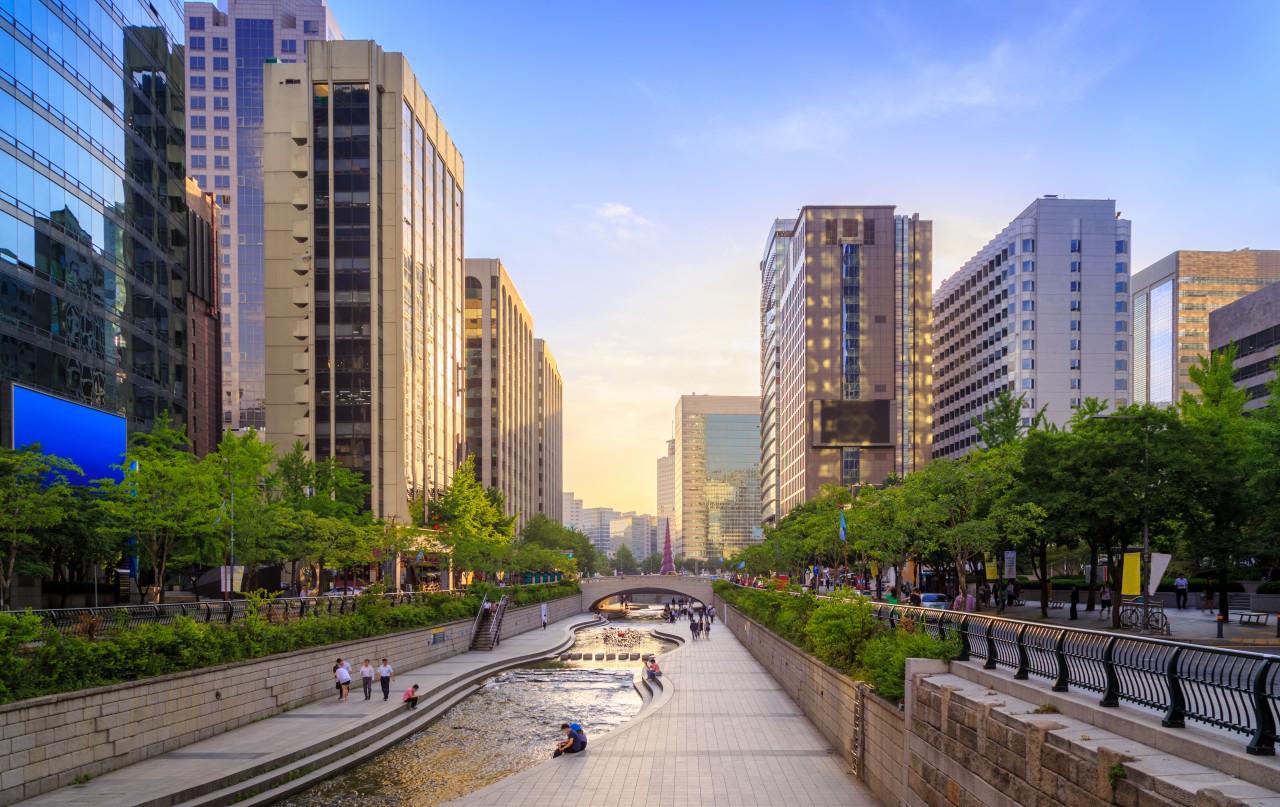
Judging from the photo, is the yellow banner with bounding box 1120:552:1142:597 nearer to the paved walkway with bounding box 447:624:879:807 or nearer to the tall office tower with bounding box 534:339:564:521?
the paved walkway with bounding box 447:624:879:807

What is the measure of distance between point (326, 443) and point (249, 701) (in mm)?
52947

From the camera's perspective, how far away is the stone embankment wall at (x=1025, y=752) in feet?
25.4

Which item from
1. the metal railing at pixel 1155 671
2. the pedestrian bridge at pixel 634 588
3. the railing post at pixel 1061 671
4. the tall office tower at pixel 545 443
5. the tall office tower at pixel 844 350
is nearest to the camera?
the metal railing at pixel 1155 671

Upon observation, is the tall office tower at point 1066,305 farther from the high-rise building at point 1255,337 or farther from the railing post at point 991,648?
the railing post at point 991,648

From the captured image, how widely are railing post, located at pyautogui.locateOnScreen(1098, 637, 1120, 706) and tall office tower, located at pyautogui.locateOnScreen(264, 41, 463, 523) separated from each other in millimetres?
69896

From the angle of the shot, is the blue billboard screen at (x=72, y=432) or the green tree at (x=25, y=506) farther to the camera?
the blue billboard screen at (x=72, y=432)

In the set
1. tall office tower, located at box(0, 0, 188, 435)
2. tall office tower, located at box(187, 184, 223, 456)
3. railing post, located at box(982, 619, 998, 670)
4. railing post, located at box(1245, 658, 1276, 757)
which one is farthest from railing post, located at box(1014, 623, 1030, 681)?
tall office tower, located at box(187, 184, 223, 456)

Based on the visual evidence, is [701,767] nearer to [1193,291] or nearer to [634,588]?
[634,588]

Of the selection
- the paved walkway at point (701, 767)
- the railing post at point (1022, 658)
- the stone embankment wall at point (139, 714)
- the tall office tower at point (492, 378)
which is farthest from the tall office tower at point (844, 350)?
the railing post at point (1022, 658)

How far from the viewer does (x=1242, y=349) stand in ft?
239

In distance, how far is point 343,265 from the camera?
77.4 metres

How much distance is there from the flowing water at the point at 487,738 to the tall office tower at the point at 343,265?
125 feet

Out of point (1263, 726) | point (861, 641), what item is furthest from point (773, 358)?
point (1263, 726)

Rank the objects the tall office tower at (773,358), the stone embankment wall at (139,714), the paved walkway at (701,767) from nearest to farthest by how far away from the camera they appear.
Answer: the stone embankment wall at (139,714) → the paved walkway at (701,767) → the tall office tower at (773,358)
